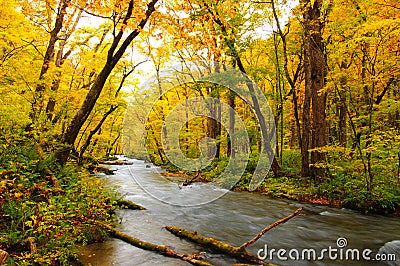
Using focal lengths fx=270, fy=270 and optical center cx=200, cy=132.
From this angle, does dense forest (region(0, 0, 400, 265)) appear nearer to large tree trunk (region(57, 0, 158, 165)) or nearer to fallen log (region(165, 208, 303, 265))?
large tree trunk (region(57, 0, 158, 165))

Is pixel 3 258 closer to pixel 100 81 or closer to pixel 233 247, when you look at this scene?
pixel 233 247

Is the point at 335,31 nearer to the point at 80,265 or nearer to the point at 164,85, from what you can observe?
the point at 80,265

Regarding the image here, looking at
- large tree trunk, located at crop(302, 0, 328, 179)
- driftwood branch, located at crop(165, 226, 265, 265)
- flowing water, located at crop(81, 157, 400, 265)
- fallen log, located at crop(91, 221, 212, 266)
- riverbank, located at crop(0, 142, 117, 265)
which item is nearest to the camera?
riverbank, located at crop(0, 142, 117, 265)

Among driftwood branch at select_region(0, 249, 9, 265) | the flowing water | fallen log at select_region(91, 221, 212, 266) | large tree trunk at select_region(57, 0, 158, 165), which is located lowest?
the flowing water

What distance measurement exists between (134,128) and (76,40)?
986 cm

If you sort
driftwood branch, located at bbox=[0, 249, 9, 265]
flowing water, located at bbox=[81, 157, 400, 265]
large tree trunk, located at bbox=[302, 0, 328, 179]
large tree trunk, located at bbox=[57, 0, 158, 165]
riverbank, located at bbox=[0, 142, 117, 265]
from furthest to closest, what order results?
large tree trunk, located at bbox=[302, 0, 328, 179] → large tree trunk, located at bbox=[57, 0, 158, 165] → flowing water, located at bbox=[81, 157, 400, 265] → riverbank, located at bbox=[0, 142, 117, 265] → driftwood branch, located at bbox=[0, 249, 9, 265]

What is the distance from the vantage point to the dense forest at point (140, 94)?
545 cm

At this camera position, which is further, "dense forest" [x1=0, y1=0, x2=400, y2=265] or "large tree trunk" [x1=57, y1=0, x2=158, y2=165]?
"large tree trunk" [x1=57, y1=0, x2=158, y2=165]

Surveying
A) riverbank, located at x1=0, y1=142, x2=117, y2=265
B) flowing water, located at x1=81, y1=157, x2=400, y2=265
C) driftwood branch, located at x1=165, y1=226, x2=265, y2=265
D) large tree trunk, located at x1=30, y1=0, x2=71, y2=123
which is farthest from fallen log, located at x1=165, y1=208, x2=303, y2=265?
large tree trunk, located at x1=30, y1=0, x2=71, y2=123

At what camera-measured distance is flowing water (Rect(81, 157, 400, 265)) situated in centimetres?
514

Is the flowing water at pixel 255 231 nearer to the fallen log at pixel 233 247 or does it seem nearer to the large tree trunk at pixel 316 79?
the fallen log at pixel 233 247

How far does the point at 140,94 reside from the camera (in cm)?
1928

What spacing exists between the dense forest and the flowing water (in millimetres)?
760

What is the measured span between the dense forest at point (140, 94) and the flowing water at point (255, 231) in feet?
2.49
